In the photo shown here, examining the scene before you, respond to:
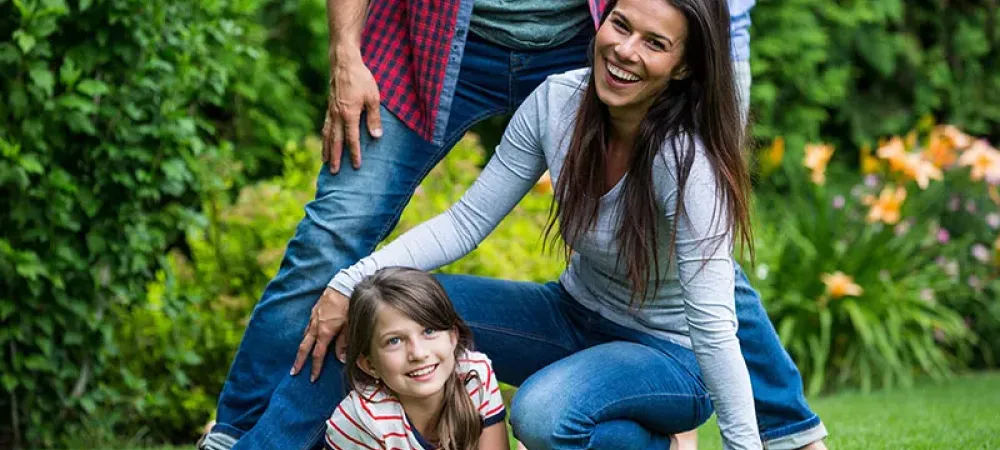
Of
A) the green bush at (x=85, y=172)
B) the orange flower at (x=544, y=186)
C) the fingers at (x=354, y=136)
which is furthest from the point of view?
the orange flower at (x=544, y=186)

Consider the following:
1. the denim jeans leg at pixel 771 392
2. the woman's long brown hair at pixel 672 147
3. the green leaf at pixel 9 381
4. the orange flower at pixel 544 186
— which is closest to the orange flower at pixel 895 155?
the orange flower at pixel 544 186

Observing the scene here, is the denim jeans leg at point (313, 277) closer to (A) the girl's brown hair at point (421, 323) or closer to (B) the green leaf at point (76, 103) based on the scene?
(A) the girl's brown hair at point (421, 323)

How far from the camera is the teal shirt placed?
2.77m

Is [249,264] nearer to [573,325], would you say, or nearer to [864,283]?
[573,325]

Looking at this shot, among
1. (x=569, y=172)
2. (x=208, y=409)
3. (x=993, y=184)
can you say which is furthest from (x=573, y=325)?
(x=993, y=184)

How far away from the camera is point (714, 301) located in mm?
2398

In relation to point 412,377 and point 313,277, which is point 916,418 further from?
point 313,277

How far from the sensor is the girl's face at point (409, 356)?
2596 mm

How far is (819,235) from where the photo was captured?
5422 mm

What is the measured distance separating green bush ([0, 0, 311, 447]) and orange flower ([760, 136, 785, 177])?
260cm

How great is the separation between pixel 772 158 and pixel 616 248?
328 centimetres

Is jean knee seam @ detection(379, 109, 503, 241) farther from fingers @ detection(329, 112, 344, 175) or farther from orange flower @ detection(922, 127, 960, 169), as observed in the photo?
orange flower @ detection(922, 127, 960, 169)

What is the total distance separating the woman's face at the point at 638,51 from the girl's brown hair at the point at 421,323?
527mm

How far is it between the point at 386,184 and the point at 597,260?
469mm
